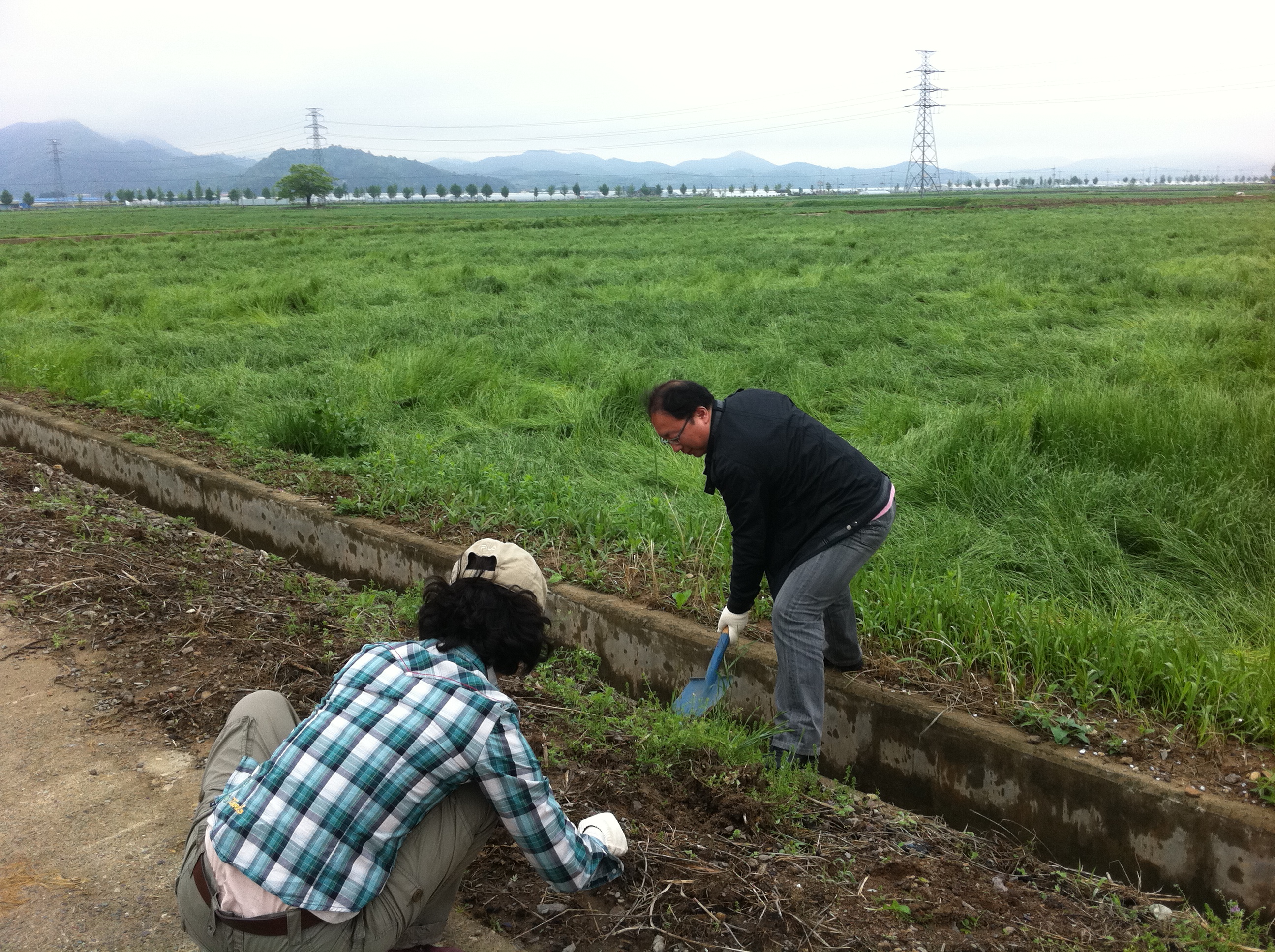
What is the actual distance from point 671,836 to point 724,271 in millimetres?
14215

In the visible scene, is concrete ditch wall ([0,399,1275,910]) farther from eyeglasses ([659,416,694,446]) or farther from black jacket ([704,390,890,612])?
eyeglasses ([659,416,694,446])

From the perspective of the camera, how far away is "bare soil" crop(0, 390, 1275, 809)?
283 centimetres

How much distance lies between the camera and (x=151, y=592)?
4.62 metres

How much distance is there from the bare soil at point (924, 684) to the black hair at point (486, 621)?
5.71ft

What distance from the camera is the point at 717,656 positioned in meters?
3.37

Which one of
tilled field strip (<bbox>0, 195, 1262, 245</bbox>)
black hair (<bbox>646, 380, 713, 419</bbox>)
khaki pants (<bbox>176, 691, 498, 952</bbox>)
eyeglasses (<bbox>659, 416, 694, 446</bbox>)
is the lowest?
khaki pants (<bbox>176, 691, 498, 952</bbox>)

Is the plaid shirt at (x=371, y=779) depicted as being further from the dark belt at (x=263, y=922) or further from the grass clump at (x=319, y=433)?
the grass clump at (x=319, y=433)

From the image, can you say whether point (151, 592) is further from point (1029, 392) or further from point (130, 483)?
point (1029, 392)

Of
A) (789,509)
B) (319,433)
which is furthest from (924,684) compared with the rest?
(319,433)

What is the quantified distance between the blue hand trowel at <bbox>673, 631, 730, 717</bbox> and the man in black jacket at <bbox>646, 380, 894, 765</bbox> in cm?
18

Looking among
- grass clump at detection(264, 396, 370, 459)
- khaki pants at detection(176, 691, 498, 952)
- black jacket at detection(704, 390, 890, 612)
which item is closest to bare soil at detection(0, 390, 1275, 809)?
grass clump at detection(264, 396, 370, 459)

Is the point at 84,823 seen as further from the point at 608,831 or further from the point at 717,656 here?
the point at 717,656

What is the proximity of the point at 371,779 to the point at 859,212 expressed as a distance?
49517 mm

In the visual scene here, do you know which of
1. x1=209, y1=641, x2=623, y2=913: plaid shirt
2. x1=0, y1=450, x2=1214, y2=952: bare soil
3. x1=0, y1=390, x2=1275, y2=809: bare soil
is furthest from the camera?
x1=0, y1=390, x2=1275, y2=809: bare soil
